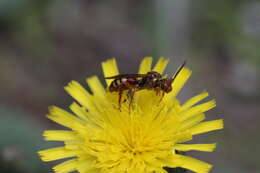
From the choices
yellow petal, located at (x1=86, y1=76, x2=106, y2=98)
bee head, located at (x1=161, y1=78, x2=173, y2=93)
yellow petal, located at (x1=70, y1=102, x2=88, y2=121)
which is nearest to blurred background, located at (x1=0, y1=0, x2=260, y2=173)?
yellow petal, located at (x1=86, y1=76, x2=106, y2=98)

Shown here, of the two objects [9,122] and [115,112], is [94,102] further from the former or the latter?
[9,122]

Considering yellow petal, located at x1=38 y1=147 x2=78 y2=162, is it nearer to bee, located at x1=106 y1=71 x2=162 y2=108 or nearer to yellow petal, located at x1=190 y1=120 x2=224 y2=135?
bee, located at x1=106 y1=71 x2=162 y2=108

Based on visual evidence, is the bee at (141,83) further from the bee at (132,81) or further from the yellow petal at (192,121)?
the yellow petal at (192,121)

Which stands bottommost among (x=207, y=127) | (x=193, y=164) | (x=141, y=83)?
(x=193, y=164)

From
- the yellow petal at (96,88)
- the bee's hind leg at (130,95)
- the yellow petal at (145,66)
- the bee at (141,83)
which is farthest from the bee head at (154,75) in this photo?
the yellow petal at (96,88)

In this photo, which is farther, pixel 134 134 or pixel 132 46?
pixel 132 46

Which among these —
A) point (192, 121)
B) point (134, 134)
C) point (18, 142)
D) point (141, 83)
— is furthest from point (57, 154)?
point (18, 142)

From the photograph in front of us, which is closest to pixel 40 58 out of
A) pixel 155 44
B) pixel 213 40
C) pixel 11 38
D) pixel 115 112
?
pixel 11 38

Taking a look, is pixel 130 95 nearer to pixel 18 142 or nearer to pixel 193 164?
pixel 193 164
